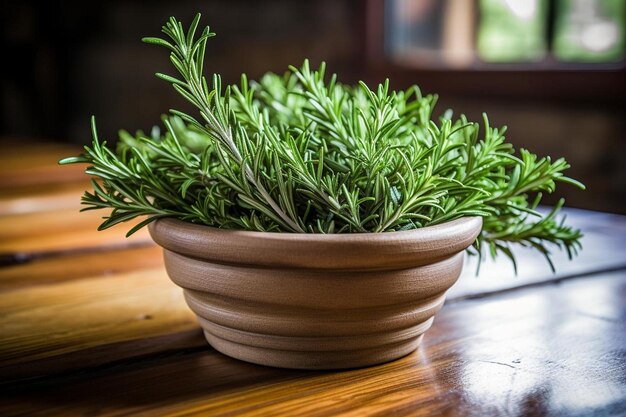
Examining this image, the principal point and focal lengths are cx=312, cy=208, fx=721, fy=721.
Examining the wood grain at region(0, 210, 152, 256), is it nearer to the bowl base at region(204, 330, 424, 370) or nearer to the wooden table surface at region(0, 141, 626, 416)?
the wooden table surface at region(0, 141, 626, 416)

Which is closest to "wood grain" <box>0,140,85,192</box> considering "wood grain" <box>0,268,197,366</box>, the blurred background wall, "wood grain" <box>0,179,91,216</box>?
"wood grain" <box>0,179,91,216</box>

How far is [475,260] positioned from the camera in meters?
0.93

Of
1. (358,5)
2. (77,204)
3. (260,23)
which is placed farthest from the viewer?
(260,23)

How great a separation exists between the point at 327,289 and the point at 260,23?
3340 millimetres

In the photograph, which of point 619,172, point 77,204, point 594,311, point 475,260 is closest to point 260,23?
point 619,172

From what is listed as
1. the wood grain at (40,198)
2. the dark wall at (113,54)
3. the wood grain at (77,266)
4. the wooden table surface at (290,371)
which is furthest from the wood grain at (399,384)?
the dark wall at (113,54)

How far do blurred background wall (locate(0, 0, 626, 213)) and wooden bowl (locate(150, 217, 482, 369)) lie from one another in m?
1.79

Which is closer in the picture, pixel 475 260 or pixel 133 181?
pixel 133 181

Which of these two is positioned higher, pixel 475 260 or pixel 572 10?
pixel 572 10

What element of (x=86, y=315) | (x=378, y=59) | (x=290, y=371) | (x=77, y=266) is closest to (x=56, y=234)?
(x=77, y=266)

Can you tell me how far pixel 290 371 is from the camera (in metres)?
0.51

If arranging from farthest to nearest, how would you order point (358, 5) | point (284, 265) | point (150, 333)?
point (358, 5) < point (150, 333) < point (284, 265)

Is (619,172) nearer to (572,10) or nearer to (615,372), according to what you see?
(572,10)

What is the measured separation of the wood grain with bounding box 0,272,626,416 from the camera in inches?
17.6
